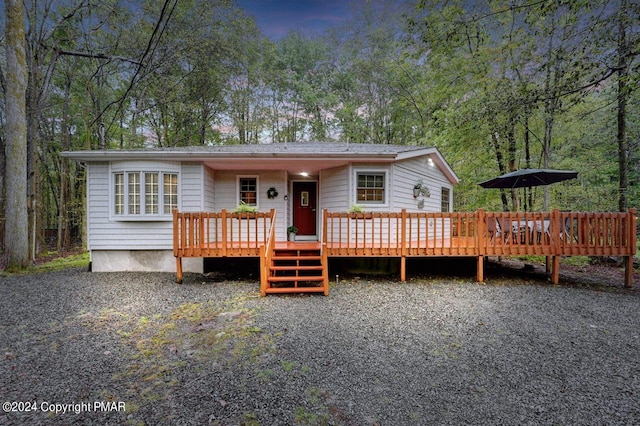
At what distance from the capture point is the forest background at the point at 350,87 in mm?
5555

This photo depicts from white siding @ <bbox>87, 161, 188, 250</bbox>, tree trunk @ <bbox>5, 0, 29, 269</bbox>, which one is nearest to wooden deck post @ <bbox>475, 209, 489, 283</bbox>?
white siding @ <bbox>87, 161, 188, 250</bbox>

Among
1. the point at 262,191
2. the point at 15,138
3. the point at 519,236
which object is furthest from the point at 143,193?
the point at 519,236

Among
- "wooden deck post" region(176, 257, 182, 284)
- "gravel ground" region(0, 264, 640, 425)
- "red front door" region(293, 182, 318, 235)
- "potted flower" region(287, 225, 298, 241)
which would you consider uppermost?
"red front door" region(293, 182, 318, 235)

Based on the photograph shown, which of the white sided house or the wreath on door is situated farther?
the wreath on door

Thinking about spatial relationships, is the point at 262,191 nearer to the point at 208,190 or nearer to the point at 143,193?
the point at 208,190

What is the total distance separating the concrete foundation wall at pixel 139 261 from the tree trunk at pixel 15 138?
1928 mm

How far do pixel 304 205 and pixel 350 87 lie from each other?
12967 mm

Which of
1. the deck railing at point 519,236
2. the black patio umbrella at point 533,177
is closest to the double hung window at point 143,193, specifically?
the deck railing at point 519,236

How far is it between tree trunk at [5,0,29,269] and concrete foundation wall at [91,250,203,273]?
193 cm

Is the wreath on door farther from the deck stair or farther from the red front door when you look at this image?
the deck stair

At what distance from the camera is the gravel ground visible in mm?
2070

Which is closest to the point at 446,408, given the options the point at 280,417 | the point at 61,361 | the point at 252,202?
the point at 280,417

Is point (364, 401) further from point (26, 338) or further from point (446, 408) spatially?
point (26, 338)

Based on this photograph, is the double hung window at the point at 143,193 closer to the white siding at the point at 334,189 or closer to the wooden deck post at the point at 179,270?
the wooden deck post at the point at 179,270
